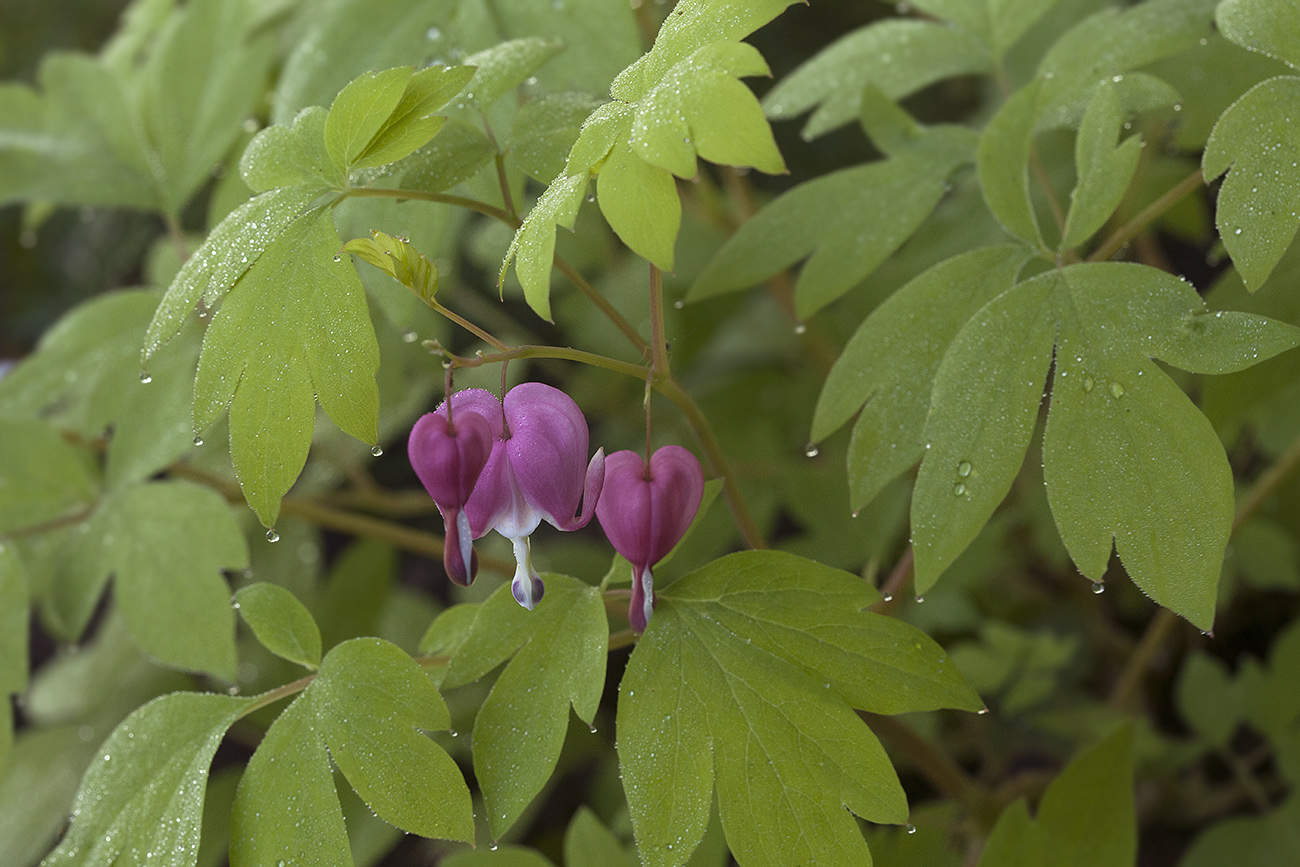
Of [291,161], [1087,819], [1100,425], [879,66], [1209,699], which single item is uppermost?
[291,161]

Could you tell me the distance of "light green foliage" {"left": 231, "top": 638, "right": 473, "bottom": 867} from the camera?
A: 2.05 ft

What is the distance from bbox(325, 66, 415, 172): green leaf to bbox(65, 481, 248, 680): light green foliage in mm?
427

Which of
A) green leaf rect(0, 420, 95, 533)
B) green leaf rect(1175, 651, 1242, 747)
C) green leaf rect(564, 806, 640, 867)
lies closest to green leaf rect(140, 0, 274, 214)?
green leaf rect(0, 420, 95, 533)

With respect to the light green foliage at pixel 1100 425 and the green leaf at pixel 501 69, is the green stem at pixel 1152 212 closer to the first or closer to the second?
the light green foliage at pixel 1100 425

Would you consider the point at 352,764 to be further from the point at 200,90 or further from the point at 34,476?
the point at 200,90

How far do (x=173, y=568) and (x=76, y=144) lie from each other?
62cm

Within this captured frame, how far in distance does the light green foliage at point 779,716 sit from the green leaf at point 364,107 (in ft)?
1.23

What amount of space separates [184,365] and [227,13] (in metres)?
0.45

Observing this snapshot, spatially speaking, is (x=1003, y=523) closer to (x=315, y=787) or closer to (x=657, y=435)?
(x=657, y=435)

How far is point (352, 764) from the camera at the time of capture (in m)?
0.63

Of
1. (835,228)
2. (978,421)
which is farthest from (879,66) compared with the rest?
(978,421)

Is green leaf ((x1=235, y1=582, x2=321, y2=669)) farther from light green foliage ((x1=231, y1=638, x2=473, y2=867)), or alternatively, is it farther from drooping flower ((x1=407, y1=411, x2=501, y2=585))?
drooping flower ((x1=407, y1=411, x2=501, y2=585))

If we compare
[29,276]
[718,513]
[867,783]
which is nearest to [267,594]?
[867,783]

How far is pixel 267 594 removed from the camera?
27.8 inches
